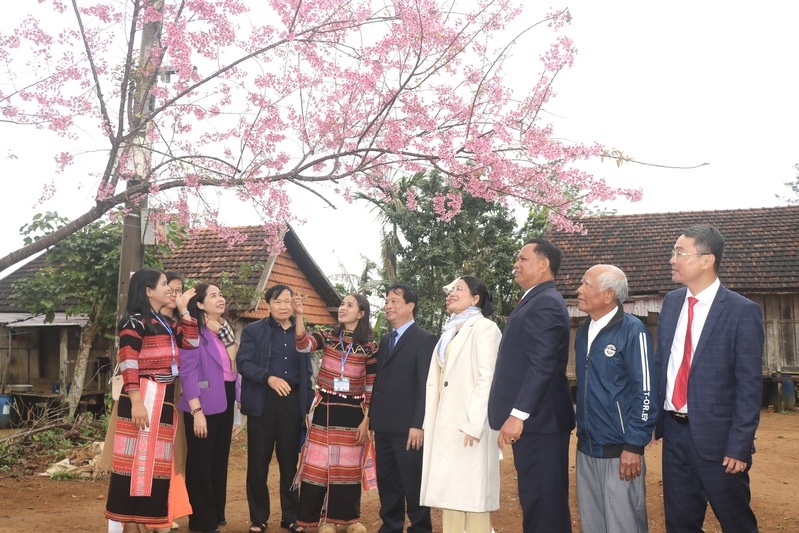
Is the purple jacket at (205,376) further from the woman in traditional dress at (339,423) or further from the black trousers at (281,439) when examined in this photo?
the woman in traditional dress at (339,423)

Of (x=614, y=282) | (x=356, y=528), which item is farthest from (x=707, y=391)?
(x=356, y=528)

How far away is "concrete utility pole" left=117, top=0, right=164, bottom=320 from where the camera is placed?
20.0 feet

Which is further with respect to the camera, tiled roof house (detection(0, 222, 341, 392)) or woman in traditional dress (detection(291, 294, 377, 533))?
tiled roof house (detection(0, 222, 341, 392))

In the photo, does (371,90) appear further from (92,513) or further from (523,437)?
(92,513)

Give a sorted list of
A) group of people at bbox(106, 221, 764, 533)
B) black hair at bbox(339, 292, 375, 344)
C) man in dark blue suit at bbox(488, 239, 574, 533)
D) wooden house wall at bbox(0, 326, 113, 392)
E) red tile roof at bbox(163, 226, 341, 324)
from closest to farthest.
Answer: group of people at bbox(106, 221, 764, 533)
man in dark blue suit at bbox(488, 239, 574, 533)
black hair at bbox(339, 292, 375, 344)
red tile roof at bbox(163, 226, 341, 324)
wooden house wall at bbox(0, 326, 113, 392)

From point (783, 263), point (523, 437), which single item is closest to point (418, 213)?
point (783, 263)

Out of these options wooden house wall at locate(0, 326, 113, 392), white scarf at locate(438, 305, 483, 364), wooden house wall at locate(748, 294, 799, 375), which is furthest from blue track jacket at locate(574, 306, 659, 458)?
wooden house wall at locate(0, 326, 113, 392)

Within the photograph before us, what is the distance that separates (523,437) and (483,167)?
8.48ft

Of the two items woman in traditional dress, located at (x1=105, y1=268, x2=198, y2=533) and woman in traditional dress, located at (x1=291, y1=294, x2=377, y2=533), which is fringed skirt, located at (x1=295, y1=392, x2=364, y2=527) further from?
woman in traditional dress, located at (x1=105, y1=268, x2=198, y2=533)

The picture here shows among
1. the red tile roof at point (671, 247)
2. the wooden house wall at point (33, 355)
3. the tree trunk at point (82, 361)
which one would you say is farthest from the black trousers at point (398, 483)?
the wooden house wall at point (33, 355)

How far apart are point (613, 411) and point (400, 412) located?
1923mm

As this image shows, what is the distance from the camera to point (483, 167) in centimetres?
→ 614

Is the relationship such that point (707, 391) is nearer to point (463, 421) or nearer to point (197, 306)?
point (463, 421)

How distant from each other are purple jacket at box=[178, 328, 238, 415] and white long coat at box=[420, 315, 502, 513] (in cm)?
168
